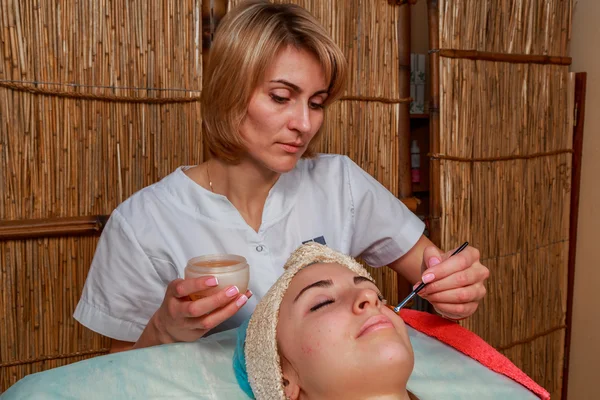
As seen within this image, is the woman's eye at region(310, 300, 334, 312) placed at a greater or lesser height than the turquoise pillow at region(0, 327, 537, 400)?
greater

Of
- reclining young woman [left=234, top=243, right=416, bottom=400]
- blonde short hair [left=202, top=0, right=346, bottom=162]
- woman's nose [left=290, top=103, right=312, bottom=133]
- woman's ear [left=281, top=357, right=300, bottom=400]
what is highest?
blonde short hair [left=202, top=0, right=346, bottom=162]

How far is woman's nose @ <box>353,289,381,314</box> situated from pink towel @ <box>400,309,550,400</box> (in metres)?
0.47

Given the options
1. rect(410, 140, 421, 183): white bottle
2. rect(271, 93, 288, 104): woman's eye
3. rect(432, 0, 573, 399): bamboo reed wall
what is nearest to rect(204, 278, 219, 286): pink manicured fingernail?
rect(271, 93, 288, 104): woman's eye

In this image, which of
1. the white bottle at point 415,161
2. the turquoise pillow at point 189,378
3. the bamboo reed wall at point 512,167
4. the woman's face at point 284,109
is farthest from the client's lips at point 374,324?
the white bottle at point 415,161

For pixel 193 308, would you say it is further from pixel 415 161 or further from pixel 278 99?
pixel 415 161

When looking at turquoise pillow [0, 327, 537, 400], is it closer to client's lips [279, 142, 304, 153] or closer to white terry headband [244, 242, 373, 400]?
white terry headband [244, 242, 373, 400]

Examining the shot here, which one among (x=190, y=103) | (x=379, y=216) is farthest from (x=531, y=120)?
(x=190, y=103)

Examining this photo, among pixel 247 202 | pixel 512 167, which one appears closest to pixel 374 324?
pixel 247 202

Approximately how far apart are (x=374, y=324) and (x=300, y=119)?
646mm

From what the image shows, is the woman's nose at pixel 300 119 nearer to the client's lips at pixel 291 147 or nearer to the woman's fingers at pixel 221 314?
the client's lips at pixel 291 147

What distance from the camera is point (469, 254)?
1.40 meters

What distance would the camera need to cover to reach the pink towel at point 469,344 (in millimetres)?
1471

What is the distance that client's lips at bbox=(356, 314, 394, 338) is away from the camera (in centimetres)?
117

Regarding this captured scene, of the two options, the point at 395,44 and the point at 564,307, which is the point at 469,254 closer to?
the point at 395,44
